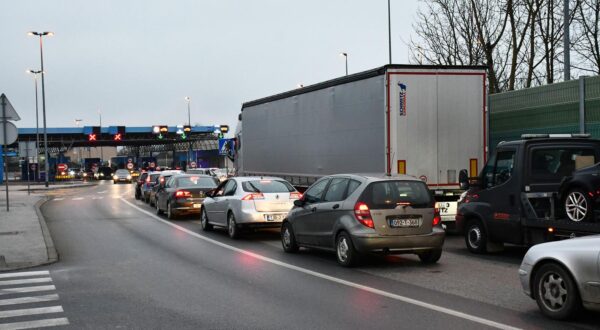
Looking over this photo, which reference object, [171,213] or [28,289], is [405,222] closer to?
[28,289]

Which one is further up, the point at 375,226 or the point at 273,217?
the point at 375,226

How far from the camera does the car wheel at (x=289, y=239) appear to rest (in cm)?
1266

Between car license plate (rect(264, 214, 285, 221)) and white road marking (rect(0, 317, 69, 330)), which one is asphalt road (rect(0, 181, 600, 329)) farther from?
car license plate (rect(264, 214, 285, 221))

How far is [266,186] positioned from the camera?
15602 millimetres

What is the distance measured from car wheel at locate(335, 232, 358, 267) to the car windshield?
11213 mm

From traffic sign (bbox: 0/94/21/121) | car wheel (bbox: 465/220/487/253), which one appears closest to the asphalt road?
car wheel (bbox: 465/220/487/253)

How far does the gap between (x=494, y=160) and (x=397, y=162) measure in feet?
10.7

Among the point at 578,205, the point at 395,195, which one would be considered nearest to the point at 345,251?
the point at 395,195

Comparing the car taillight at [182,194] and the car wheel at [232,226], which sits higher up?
the car taillight at [182,194]

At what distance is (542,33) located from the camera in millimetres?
29562

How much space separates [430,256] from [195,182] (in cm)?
1211

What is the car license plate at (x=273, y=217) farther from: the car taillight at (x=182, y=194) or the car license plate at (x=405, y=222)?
the car taillight at (x=182, y=194)

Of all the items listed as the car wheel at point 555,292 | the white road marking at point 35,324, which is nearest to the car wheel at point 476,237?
the car wheel at point 555,292

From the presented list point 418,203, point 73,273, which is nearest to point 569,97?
point 418,203
